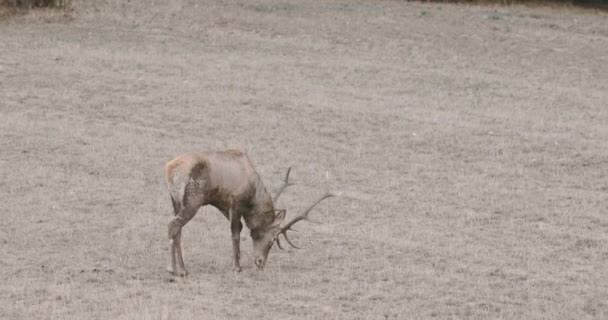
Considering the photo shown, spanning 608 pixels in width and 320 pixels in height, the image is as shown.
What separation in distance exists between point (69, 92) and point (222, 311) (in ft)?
43.0

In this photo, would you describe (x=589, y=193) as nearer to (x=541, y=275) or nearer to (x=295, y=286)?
(x=541, y=275)

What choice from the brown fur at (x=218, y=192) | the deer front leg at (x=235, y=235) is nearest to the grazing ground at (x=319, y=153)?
the deer front leg at (x=235, y=235)

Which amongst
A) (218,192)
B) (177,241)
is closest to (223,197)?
(218,192)

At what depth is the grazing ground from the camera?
460 inches

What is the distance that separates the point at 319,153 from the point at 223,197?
6987 millimetres

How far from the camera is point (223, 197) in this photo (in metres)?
12.2

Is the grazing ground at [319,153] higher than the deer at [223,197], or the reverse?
the deer at [223,197]

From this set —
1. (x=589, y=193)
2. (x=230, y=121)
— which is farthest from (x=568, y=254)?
(x=230, y=121)

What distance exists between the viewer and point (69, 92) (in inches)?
910

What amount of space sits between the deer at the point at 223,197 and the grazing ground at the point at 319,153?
342mm

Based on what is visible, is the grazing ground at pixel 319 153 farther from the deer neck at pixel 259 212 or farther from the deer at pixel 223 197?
the deer neck at pixel 259 212

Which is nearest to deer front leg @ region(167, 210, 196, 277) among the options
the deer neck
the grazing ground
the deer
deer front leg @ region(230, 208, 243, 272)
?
the deer

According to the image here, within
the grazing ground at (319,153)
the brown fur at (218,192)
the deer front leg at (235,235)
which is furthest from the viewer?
the deer front leg at (235,235)

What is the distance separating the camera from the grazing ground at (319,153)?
11680 mm
